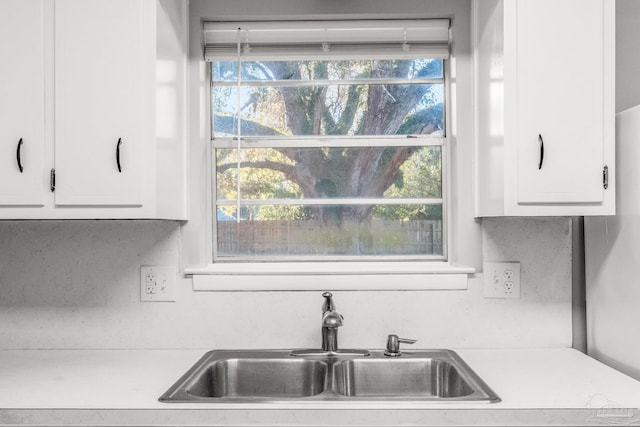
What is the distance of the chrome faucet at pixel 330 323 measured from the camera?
67.7 inches

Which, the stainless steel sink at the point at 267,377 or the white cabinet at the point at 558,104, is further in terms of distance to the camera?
the stainless steel sink at the point at 267,377

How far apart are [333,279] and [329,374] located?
0.34m

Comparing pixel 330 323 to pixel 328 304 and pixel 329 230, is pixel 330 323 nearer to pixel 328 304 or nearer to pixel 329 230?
pixel 328 304

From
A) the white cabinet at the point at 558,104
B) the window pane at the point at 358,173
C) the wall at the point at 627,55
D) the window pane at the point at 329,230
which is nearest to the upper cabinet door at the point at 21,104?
the window pane at the point at 329,230

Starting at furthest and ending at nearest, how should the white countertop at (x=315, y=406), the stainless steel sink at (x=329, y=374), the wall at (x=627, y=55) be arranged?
1. the wall at (x=627, y=55)
2. the stainless steel sink at (x=329, y=374)
3. the white countertop at (x=315, y=406)

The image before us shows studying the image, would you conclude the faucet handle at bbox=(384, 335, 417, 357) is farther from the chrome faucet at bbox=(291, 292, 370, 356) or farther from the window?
the window

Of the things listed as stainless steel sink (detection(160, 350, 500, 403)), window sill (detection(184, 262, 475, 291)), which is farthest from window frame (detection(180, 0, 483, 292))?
stainless steel sink (detection(160, 350, 500, 403))

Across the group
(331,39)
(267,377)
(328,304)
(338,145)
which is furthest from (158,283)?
(331,39)

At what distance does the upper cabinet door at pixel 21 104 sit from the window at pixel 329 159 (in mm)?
655

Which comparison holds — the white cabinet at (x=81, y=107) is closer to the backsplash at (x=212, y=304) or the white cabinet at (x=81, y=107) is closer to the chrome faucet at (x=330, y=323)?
the backsplash at (x=212, y=304)

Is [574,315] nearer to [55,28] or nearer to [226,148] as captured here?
[226,148]

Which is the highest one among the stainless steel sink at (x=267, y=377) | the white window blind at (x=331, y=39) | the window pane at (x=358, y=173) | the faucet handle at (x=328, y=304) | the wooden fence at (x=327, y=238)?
the white window blind at (x=331, y=39)

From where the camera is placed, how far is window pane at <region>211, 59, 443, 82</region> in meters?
2.07

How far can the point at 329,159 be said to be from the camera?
2.08m
